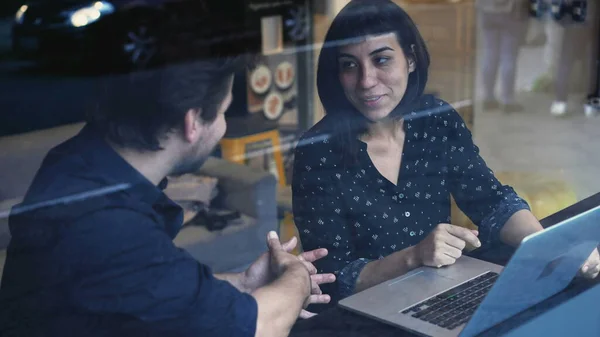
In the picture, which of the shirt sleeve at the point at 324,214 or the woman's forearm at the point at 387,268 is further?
the woman's forearm at the point at 387,268

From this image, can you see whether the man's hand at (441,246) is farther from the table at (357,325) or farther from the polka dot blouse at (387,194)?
the table at (357,325)

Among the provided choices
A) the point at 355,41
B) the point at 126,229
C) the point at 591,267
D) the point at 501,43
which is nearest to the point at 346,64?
the point at 355,41

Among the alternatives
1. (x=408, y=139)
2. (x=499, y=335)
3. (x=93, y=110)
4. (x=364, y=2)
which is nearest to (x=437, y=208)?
(x=408, y=139)

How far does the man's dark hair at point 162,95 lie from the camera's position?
4.06 feet

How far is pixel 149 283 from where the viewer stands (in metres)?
1.28

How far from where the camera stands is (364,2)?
1.68 metres

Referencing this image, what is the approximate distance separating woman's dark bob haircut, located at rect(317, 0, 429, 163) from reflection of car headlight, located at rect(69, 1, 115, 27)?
1.63ft

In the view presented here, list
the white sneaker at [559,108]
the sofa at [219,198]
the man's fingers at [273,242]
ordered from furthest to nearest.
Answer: the white sneaker at [559,108], the man's fingers at [273,242], the sofa at [219,198]

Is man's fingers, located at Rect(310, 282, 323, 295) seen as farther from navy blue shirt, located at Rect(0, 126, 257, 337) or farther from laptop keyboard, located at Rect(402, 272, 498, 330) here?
navy blue shirt, located at Rect(0, 126, 257, 337)

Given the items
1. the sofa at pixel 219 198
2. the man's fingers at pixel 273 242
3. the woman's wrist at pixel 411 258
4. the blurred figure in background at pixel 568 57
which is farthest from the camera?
the blurred figure in background at pixel 568 57

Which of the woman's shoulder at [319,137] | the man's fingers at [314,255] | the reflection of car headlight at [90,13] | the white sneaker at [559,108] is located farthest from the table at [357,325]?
the white sneaker at [559,108]

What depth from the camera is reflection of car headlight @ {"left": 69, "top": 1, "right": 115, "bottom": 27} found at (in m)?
1.22

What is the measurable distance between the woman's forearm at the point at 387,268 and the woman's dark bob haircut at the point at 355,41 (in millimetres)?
249

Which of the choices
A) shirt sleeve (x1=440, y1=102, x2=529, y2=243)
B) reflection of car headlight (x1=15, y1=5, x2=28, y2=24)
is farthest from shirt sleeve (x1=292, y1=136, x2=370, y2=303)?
reflection of car headlight (x1=15, y1=5, x2=28, y2=24)
